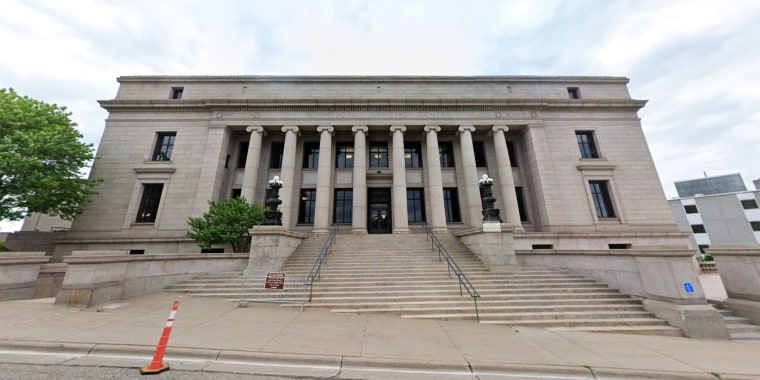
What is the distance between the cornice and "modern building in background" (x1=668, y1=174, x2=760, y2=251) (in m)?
45.0

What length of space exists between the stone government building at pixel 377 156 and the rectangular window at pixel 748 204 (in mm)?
48557

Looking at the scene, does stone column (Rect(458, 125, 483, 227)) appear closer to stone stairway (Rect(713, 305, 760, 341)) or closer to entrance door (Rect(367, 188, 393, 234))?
entrance door (Rect(367, 188, 393, 234))

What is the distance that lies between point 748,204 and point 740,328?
65656 mm

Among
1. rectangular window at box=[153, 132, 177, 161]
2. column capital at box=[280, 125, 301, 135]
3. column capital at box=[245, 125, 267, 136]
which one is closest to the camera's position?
rectangular window at box=[153, 132, 177, 161]

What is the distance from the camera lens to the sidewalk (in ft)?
14.5

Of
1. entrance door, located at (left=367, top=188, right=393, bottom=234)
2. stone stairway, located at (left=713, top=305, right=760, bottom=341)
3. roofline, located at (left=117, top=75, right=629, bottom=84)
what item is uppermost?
roofline, located at (left=117, top=75, right=629, bottom=84)

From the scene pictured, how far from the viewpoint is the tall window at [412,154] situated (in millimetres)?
22781

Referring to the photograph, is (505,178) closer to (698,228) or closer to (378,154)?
(378,154)

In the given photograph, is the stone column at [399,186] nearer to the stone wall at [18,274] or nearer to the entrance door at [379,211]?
the entrance door at [379,211]

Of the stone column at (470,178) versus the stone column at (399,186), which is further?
the stone column at (470,178)

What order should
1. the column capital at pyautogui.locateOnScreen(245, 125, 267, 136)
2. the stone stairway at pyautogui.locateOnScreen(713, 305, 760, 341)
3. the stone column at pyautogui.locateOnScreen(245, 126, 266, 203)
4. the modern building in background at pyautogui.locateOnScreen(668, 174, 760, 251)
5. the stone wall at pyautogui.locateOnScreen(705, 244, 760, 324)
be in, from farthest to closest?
the modern building in background at pyautogui.locateOnScreen(668, 174, 760, 251) < the column capital at pyautogui.locateOnScreen(245, 125, 267, 136) < the stone column at pyautogui.locateOnScreen(245, 126, 266, 203) < the stone wall at pyautogui.locateOnScreen(705, 244, 760, 324) < the stone stairway at pyautogui.locateOnScreen(713, 305, 760, 341)

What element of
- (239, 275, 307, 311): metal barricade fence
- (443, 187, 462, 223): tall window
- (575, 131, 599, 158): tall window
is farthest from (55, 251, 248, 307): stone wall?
(575, 131, 599, 158): tall window

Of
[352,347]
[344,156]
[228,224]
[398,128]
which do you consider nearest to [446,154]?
[398,128]

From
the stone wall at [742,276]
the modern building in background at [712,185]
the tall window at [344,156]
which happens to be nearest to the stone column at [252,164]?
the tall window at [344,156]
